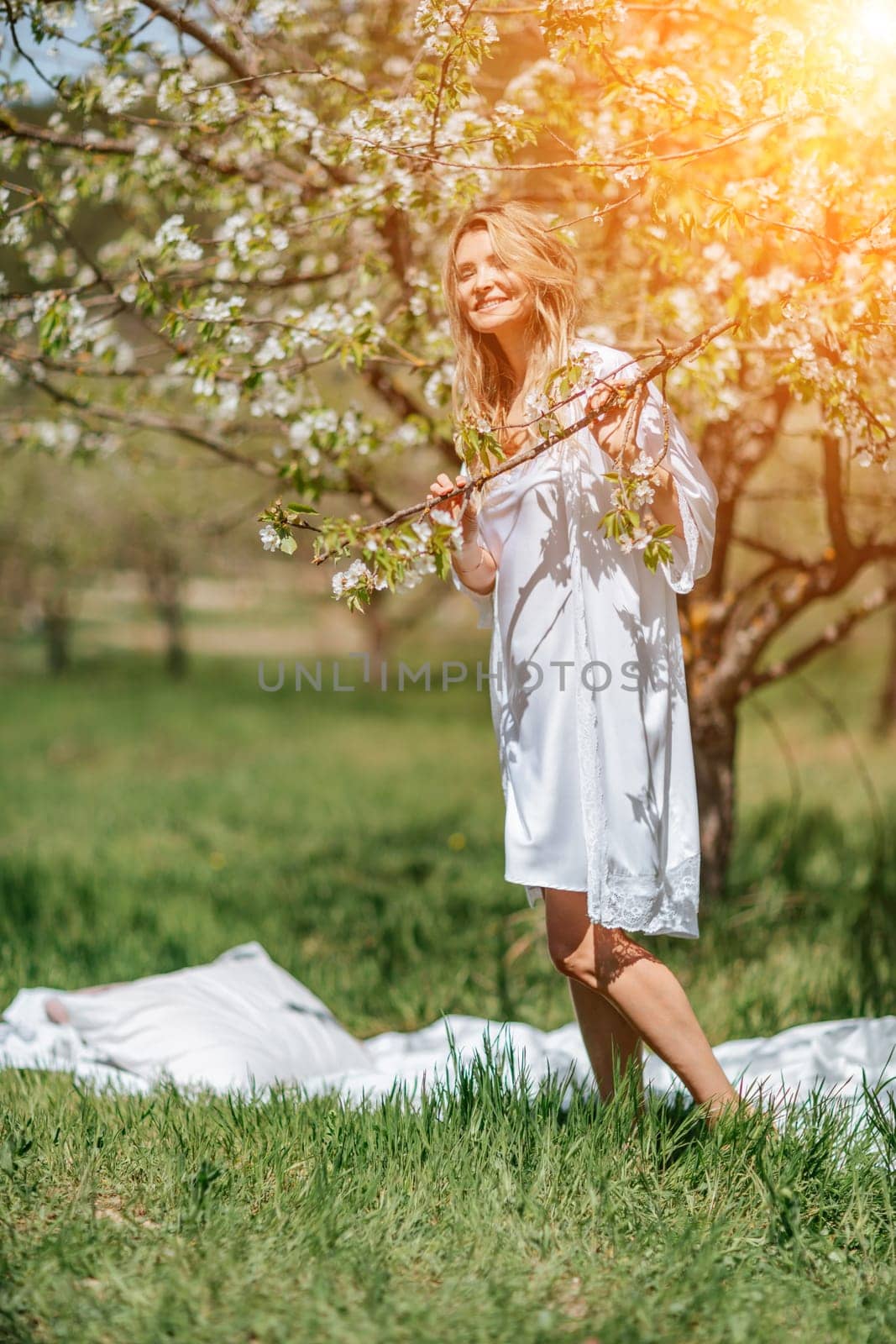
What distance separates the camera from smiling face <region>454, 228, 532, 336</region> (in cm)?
299

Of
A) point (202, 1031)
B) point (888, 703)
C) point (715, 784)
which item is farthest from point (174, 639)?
point (202, 1031)

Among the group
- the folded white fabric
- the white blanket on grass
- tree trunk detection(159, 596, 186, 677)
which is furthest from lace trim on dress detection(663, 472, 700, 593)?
tree trunk detection(159, 596, 186, 677)

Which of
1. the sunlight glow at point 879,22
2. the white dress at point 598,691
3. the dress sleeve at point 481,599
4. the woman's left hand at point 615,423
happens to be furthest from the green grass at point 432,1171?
the sunlight glow at point 879,22

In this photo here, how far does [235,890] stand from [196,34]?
3.95 metres

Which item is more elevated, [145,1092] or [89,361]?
A: [89,361]

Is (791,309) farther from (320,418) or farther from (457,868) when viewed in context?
(457,868)

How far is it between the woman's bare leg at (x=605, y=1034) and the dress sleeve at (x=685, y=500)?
109 centimetres

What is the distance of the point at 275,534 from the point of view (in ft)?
8.45

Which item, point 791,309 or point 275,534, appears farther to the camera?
point 791,309

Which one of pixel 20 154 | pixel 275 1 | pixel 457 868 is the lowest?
pixel 457 868

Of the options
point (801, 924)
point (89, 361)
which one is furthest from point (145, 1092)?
point (801, 924)

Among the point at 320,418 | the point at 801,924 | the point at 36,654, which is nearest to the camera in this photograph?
the point at 320,418

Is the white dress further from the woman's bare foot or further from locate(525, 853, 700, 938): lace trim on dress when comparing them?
the woman's bare foot

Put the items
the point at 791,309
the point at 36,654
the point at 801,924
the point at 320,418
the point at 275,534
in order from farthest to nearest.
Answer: the point at 36,654 → the point at 801,924 → the point at 320,418 → the point at 791,309 → the point at 275,534
